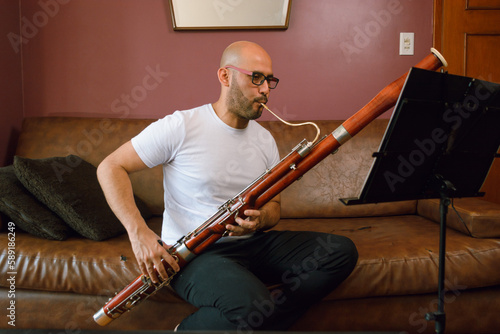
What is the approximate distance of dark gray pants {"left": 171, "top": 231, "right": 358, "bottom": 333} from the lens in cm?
118

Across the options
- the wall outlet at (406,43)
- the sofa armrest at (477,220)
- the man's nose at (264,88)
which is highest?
the wall outlet at (406,43)

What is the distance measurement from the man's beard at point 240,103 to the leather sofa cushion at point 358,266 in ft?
2.20

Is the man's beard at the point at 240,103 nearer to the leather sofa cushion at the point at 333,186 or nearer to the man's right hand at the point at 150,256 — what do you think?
the man's right hand at the point at 150,256

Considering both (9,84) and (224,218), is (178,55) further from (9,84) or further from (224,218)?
(224,218)

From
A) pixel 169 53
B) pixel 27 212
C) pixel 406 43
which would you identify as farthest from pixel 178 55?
pixel 406 43

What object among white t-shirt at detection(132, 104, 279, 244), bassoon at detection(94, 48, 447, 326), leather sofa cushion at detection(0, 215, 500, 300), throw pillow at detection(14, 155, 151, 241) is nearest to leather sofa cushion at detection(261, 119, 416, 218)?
leather sofa cushion at detection(0, 215, 500, 300)

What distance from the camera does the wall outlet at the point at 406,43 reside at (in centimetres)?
248

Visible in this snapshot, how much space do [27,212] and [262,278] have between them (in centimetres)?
96

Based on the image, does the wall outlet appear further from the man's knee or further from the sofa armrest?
the man's knee

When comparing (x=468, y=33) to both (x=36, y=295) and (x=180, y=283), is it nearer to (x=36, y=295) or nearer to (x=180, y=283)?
(x=180, y=283)

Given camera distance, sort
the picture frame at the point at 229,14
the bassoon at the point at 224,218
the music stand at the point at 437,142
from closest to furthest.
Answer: the music stand at the point at 437,142 < the bassoon at the point at 224,218 < the picture frame at the point at 229,14

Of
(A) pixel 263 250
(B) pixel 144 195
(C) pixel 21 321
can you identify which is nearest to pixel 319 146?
(A) pixel 263 250

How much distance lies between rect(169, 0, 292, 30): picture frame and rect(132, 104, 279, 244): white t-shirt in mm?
1075

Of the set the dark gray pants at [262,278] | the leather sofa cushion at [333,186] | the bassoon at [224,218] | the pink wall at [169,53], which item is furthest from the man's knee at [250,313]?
the pink wall at [169,53]
